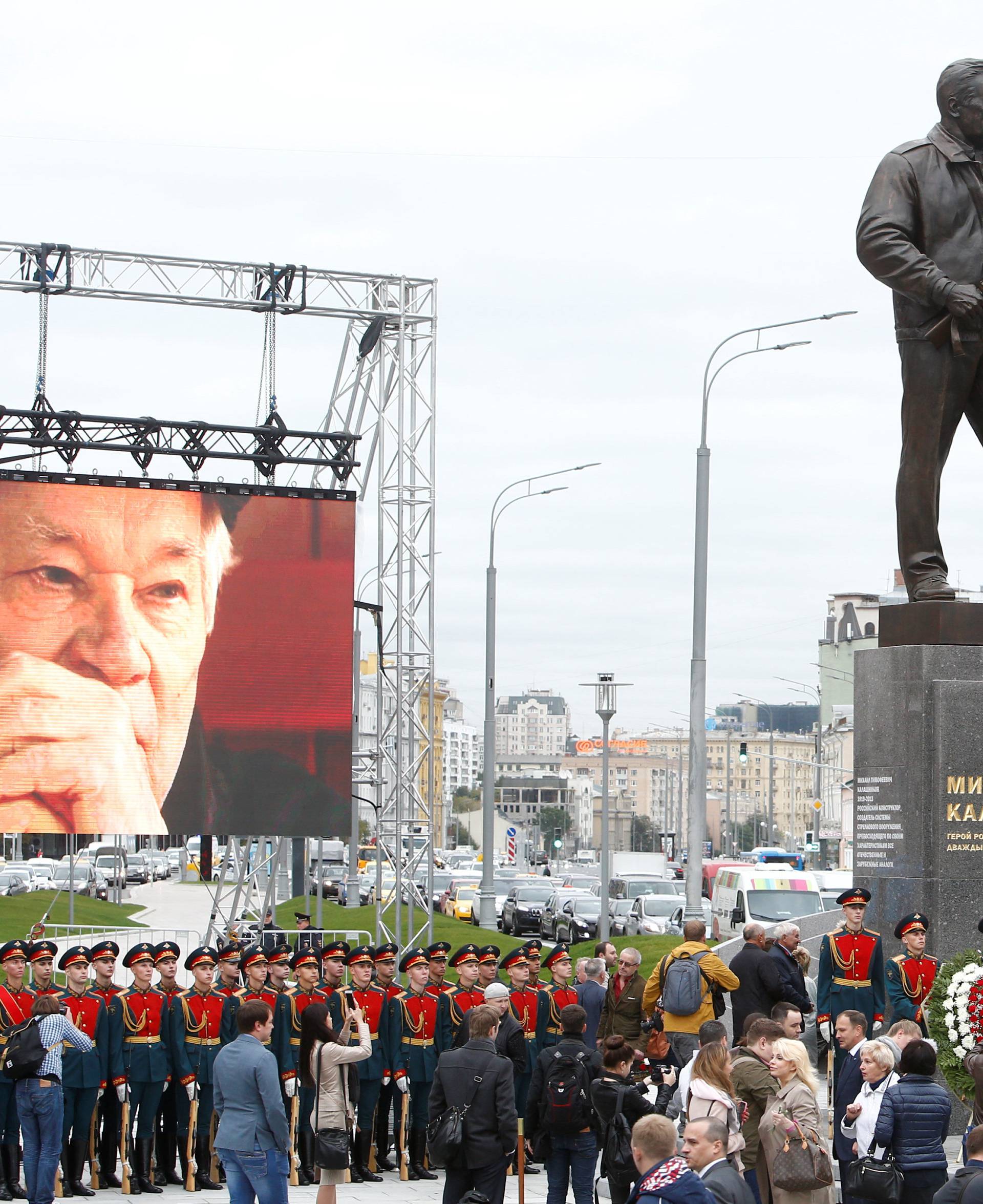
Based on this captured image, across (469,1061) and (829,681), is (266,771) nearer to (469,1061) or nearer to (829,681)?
(469,1061)

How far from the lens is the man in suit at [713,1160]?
19.7 ft

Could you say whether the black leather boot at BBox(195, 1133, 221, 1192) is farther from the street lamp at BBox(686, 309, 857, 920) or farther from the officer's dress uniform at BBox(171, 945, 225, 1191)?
the street lamp at BBox(686, 309, 857, 920)

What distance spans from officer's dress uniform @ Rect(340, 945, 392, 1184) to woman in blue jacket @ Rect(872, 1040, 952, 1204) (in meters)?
5.91

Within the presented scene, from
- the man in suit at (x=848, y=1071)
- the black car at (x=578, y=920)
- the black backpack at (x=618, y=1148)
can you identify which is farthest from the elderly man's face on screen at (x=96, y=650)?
A: the black car at (x=578, y=920)

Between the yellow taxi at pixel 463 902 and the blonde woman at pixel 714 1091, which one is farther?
the yellow taxi at pixel 463 902

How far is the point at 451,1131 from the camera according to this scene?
870 cm

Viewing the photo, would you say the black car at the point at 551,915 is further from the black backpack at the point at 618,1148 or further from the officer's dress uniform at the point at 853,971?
the black backpack at the point at 618,1148

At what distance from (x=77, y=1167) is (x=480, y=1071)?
4403mm

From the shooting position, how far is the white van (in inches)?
1127

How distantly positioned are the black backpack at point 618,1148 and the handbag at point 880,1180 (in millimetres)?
1589

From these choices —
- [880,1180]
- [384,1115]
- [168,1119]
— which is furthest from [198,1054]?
[880,1180]

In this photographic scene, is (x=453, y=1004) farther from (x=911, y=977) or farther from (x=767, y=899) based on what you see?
(x=767, y=899)

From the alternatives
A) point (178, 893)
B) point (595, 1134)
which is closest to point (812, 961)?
point (595, 1134)

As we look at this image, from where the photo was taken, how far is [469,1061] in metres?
8.83
